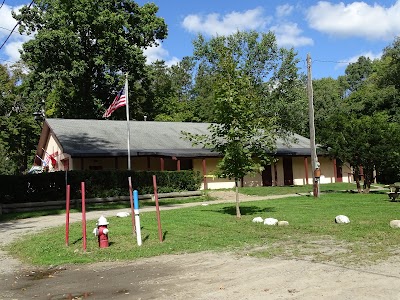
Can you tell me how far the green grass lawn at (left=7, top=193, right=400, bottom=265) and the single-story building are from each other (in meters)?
14.4

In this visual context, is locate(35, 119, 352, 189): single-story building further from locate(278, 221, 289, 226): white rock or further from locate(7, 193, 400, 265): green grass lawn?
locate(278, 221, 289, 226): white rock

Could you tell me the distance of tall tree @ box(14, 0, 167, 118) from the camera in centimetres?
3900

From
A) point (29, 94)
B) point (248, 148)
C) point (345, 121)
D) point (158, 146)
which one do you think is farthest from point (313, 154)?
point (29, 94)

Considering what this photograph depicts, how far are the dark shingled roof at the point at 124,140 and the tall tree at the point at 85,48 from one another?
712cm

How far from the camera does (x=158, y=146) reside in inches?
1259

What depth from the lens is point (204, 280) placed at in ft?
21.6

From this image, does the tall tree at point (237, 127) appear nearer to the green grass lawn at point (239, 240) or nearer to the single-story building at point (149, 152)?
the green grass lawn at point (239, 240)

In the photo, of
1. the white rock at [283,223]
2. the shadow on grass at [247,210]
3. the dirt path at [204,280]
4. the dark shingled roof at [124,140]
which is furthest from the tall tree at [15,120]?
the dirt path at [204,280]

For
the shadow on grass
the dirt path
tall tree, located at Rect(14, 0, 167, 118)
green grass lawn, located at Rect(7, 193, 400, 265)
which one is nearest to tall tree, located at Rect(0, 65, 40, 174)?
tall tree, located at Rect(14, 0, 167, 118)

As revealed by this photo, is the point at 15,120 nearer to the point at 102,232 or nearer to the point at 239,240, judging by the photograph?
the point at 102,232

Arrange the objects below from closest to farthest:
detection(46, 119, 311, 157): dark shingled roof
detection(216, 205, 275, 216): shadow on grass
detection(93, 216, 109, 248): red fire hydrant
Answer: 1. detection(93, 216, 109, 248): red fire hydrant
2. detection(216, 205, 275, 216): shadow on grass
3. detection(46, 119, 311, 157): dark shingled roof

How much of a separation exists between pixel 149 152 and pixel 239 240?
816 inches

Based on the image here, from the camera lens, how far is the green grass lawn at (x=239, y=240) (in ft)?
28.0

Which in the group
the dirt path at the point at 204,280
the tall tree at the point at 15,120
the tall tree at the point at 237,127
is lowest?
the dirt path at the point at 204,280
